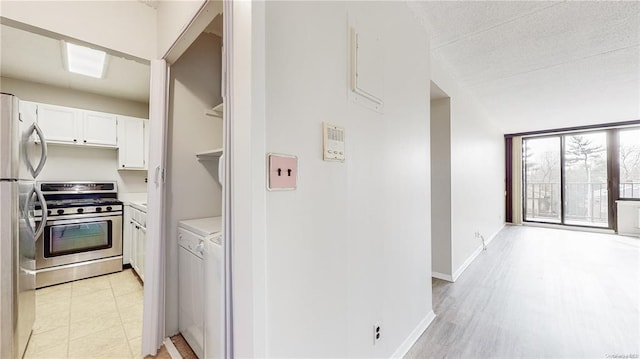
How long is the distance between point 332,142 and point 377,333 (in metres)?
1.16

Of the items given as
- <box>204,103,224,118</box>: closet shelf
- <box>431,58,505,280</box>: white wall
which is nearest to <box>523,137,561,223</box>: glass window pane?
<box>431,58,505,280</box>: white wall

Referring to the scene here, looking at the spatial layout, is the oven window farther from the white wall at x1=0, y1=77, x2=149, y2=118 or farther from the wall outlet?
the wall outlet

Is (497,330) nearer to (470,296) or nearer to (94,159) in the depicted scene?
(470,296)

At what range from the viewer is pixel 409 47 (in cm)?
190

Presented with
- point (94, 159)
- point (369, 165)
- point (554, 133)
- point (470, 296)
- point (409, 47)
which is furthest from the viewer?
point (554, 133)

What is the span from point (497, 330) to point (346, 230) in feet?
5.76

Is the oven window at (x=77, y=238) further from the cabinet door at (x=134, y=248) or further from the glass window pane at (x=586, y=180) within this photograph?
the glass window pane at (x=586, y=180)

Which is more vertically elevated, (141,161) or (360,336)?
(141,161)

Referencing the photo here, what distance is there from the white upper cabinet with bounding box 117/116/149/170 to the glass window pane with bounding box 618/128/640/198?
9212mm

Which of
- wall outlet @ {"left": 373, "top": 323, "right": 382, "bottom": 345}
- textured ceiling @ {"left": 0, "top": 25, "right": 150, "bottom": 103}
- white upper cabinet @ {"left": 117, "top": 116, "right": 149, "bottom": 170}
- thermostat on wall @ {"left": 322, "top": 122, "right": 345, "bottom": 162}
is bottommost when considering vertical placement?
wall outlet @ {"left": 373, "top": 323, "right": 382, "bottom": 345}

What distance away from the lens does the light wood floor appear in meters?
1.80

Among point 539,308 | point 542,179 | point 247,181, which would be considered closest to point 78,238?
point 247,181

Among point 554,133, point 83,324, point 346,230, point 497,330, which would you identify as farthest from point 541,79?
point 83,324

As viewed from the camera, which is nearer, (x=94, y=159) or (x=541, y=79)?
(x=541, y=79)
